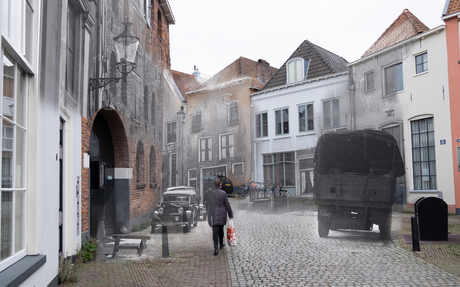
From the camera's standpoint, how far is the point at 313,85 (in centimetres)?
859

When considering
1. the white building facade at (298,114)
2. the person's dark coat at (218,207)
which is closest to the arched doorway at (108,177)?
the person's dark coat at (218,207)

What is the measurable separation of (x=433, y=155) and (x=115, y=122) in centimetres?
573

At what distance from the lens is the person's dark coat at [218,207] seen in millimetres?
8000

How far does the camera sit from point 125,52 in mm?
7879

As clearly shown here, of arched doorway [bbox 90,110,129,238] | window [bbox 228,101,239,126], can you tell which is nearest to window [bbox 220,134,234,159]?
window [bbox 228,101,239,126]

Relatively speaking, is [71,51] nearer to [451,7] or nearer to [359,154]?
[359,154]

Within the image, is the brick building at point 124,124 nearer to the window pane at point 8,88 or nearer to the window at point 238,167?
the window at point 238,167

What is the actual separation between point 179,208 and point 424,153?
14.9 feet

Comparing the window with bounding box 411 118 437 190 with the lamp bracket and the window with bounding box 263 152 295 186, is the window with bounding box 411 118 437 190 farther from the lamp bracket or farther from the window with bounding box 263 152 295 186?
the lamp bracket

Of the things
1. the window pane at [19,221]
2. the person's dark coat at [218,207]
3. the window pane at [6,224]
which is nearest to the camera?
the window pane at [6,224]

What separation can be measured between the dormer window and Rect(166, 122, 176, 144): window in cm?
243

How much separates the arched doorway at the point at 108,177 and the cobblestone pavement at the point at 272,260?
0.46 meters

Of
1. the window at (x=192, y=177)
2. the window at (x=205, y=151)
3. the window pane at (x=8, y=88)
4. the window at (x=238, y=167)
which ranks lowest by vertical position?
the window at (x=192, y=177)

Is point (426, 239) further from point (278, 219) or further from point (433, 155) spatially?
point (278, 219)
